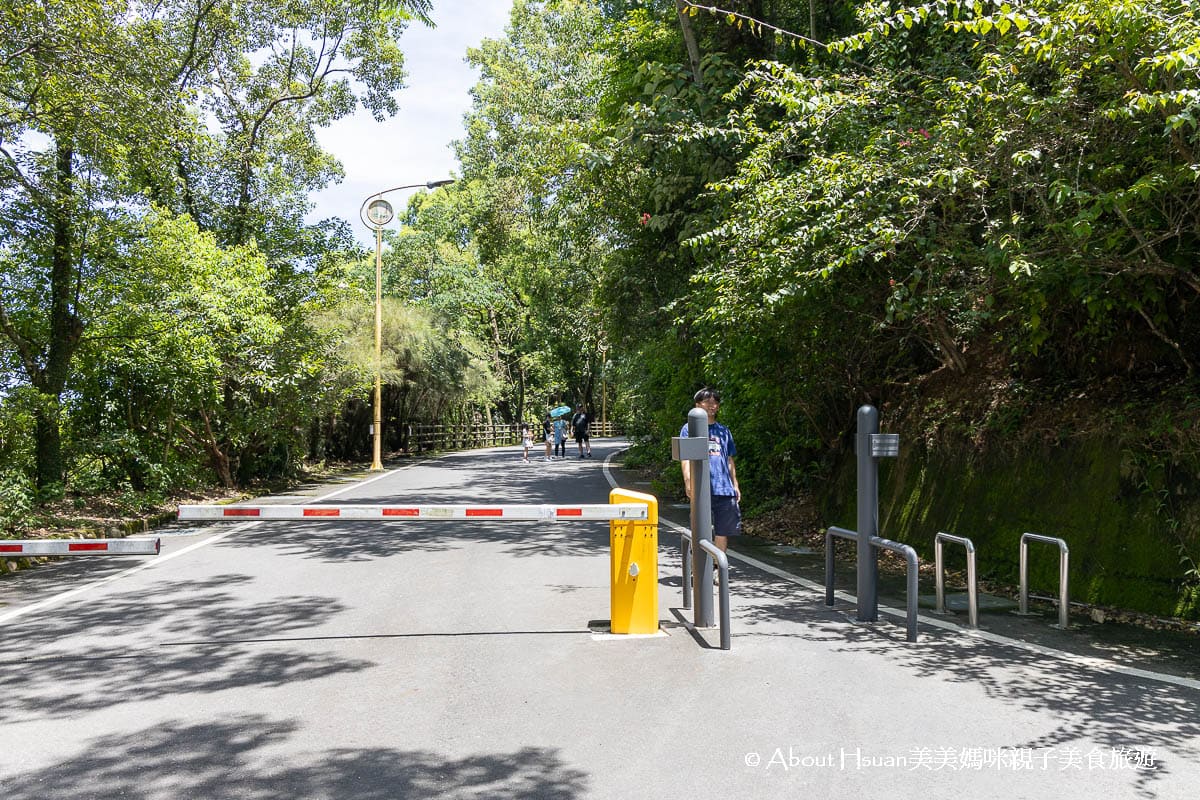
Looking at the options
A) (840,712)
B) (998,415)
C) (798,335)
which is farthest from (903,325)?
(840,712)

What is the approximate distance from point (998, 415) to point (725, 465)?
340 centimetres

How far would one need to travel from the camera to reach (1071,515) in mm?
7867

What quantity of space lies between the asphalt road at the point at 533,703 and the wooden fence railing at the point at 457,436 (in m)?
30.8

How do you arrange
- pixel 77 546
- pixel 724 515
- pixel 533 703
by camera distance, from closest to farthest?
pixel 533 703
pixel 77 546
pixel 724 515

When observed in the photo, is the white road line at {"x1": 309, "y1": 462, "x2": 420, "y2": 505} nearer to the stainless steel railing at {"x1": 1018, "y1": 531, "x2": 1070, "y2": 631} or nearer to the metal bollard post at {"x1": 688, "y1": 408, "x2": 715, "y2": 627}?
the metal bollard post at {"x1": 688, "y1": 408, "x2": 715, "y2": 627}

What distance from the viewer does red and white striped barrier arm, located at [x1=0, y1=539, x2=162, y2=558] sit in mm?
5867

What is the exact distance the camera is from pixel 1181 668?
5.60 metres

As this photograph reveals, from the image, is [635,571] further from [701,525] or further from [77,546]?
[77,546]

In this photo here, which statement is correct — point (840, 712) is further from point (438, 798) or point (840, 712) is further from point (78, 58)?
point (78, 58)

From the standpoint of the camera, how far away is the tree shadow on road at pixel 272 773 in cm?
383

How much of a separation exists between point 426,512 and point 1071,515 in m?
5.67

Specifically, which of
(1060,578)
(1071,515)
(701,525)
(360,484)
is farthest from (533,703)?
(360,484)

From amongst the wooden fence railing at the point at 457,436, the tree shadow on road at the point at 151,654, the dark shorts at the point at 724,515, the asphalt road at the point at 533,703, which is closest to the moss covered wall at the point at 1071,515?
the asphalt road at the point at 533,703

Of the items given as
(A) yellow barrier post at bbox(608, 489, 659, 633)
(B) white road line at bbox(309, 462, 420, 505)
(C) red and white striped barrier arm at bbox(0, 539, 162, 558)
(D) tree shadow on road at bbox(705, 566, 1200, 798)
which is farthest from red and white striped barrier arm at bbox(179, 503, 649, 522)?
(B) white road line at bbox(309, 462, 420, 505)
